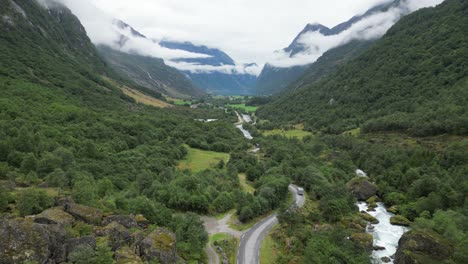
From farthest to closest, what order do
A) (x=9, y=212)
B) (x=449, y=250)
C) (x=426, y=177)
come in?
(x=426, y=177) < (x=449, y=250) < (x=9, y=212)

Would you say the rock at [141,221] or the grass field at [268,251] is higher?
the rock at [141,221]

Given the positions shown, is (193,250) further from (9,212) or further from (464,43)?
(464,43)

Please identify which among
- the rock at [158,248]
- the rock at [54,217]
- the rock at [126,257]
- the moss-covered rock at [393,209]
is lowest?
the moss-covered rock at [393,209]

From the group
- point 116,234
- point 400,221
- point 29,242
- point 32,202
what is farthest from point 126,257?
point 400,221

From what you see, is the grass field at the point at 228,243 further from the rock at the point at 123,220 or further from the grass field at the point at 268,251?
the rock at the point at 123,220

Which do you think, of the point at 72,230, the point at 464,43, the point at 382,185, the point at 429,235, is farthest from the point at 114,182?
the point at 464,43

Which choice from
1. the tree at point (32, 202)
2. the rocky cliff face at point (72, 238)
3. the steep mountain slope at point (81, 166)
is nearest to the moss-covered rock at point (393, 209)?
the steep mountain slope at point (81, 166)
